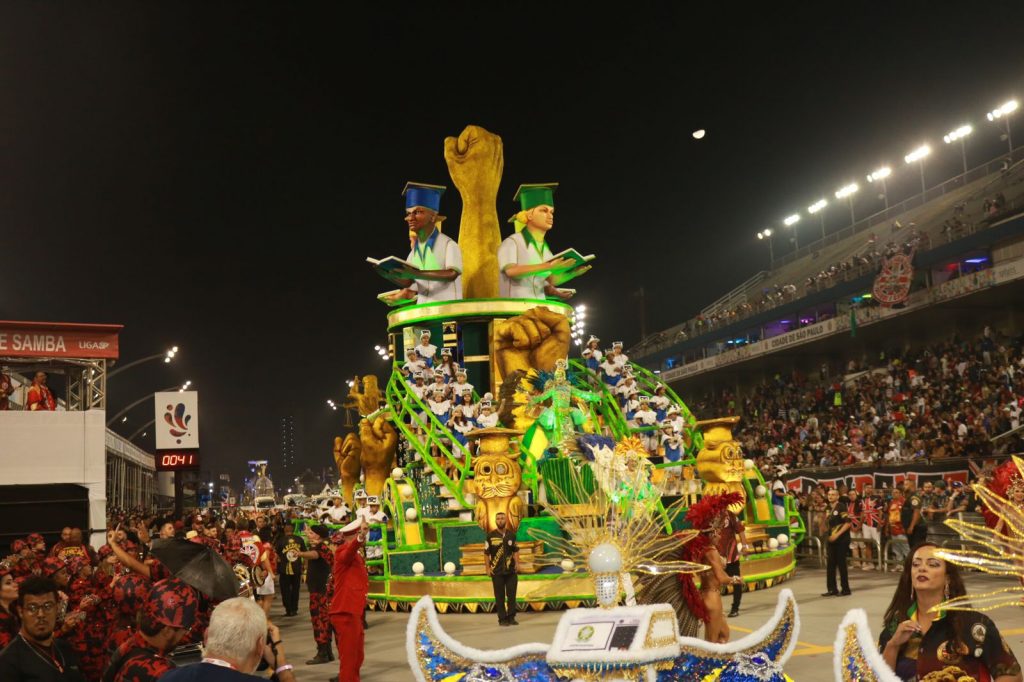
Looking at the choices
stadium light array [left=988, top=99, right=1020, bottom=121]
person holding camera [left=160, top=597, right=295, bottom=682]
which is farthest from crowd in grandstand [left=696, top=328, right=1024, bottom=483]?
person holding camera [left=160, top=597, right=295, bottom=682]

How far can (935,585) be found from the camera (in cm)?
435

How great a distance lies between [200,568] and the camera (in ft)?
16.6

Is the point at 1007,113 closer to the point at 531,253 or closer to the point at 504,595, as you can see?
the point at 531,253

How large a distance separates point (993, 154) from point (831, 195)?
9342 mm

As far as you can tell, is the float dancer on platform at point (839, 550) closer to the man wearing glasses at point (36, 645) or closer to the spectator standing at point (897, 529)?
the spectator standing at point (897, 529)

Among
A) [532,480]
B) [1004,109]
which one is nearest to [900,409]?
[532,480]

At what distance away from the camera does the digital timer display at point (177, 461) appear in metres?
14.0

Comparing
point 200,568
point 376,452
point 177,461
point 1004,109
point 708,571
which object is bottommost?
point 708,571

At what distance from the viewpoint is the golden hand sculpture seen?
1911 centimetres

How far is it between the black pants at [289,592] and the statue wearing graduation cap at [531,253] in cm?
813

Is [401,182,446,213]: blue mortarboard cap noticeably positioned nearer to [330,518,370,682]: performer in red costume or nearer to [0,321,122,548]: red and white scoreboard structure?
[0,321,122,548]: red and white scoreboard structure

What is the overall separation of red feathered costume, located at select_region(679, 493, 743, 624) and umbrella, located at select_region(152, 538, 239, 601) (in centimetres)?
288

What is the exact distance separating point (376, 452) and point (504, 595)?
23.5 ft

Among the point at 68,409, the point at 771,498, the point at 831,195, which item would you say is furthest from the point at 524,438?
the point at 831,195
